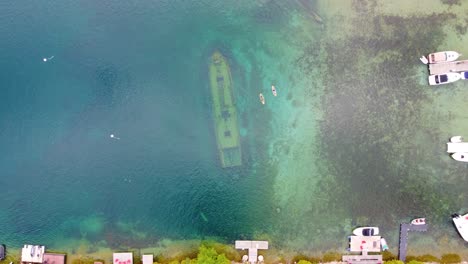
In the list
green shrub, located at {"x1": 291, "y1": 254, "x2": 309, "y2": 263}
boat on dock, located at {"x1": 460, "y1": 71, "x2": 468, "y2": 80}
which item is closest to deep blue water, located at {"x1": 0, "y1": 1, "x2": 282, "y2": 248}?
green shrub, located at {"x1": 291, "y1": 254, "x2": 309, "y2": 263}

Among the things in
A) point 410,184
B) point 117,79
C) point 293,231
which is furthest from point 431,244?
point 117,79

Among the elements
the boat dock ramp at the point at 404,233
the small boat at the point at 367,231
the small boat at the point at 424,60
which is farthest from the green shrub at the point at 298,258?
the small boat at the point at 424,60

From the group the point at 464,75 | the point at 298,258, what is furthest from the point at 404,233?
the point at 464,75

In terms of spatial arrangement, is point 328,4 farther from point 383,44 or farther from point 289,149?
point 289,149

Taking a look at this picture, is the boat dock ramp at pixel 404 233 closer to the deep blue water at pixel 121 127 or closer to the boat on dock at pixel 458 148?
the boat on dock at pixel 458 148

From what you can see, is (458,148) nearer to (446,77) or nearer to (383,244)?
(446,77)

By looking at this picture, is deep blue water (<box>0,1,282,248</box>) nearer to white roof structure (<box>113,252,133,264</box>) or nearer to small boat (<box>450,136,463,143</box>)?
white roof structure (<box>113,252,133,264</box>)
